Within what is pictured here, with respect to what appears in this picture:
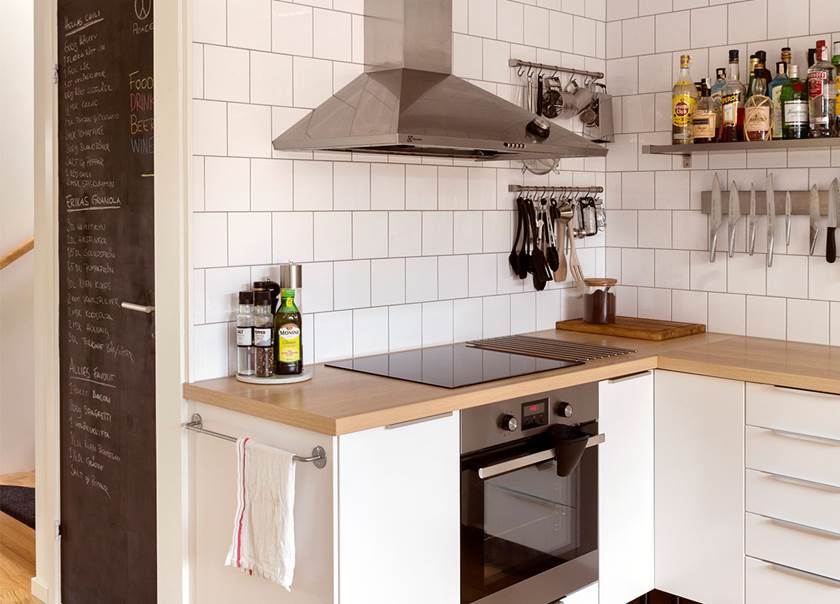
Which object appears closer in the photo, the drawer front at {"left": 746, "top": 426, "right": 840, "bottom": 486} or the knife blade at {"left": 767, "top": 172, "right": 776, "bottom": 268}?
the drawer front at {"left": 746, "top": 426, "right": 840, "bottom": 486}

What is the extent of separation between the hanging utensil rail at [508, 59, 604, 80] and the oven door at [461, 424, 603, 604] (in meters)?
1.31

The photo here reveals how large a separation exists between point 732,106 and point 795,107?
21 centimetres

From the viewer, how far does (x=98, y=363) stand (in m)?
2.80

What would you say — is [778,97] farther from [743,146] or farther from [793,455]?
[793,455]

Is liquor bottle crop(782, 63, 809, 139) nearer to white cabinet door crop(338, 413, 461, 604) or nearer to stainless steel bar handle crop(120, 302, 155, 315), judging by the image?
white cabinet door crop(338, 413, 461, 604)

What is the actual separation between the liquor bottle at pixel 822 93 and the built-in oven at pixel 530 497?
109 cm

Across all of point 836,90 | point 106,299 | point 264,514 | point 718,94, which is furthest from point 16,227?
point 836,90

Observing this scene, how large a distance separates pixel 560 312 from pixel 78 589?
1.91 metres

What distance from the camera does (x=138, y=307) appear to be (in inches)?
102

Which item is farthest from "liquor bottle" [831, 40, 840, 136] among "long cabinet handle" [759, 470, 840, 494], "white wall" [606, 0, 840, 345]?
"long cabinet handle" [759, 470, 840, 494]

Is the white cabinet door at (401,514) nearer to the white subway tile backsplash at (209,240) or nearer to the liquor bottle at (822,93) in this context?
the white subway tile backsplash at (209,240)

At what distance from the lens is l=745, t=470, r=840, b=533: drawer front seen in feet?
8.25

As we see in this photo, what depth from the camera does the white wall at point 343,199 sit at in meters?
2.45

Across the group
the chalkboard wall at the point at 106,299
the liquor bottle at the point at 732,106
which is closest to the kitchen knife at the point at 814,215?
the liquor bottle at the point at 732,106
